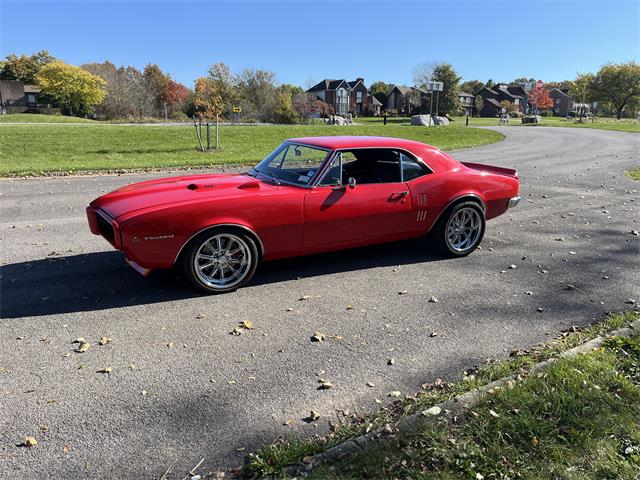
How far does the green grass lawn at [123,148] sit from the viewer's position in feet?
48.8

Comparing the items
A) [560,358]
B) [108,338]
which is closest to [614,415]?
[560,358]

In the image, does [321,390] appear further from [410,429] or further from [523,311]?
[523,311]

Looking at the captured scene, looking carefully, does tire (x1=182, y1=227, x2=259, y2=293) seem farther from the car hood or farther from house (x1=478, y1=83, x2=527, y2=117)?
house (x1=478, y1=83, x2=527, y2=117)

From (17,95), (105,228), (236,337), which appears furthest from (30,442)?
(17,95)

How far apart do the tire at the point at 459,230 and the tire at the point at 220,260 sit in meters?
2.47

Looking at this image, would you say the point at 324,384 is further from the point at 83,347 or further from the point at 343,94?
the point at 343,94

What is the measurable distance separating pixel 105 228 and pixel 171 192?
2.52 ft

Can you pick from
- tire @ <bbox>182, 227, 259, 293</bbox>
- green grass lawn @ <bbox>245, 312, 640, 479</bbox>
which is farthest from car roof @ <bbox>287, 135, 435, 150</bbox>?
green grass lawn @ <bbox>245, 312, 640, 479</bbox>

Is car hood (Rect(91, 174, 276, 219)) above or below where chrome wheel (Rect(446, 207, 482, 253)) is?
above

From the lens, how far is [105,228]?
4.99 meters

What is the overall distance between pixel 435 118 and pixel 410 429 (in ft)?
149

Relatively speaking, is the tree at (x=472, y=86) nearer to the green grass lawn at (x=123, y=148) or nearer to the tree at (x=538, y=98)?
the tree at (x=538, y=98)

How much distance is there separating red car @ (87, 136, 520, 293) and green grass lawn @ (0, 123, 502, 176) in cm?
988

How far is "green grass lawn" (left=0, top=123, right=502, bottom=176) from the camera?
14.9 metres
